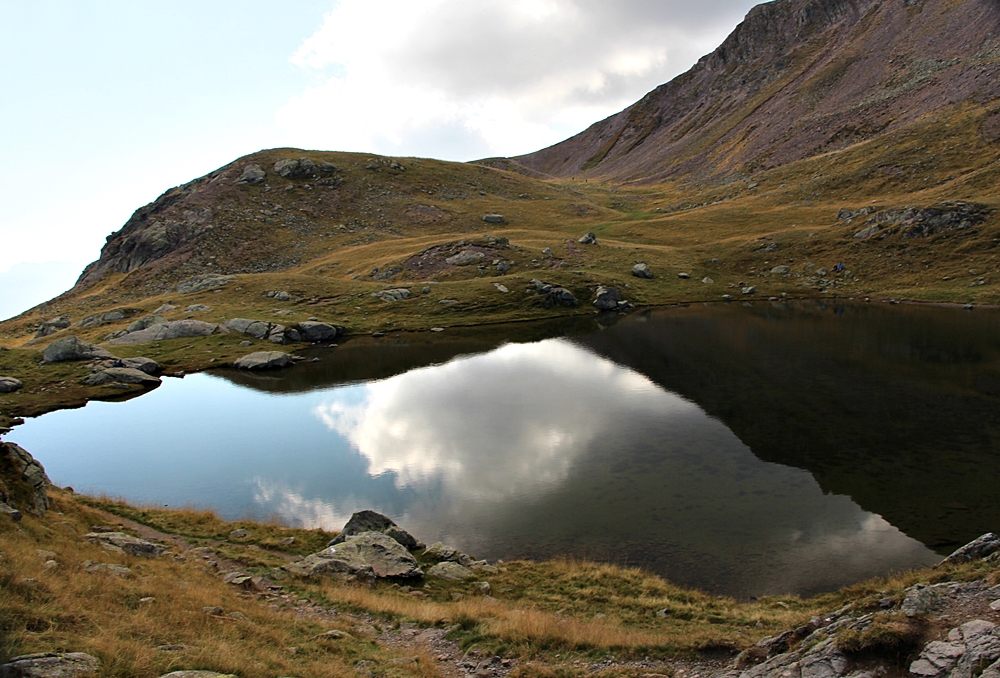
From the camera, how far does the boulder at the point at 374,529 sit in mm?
25625

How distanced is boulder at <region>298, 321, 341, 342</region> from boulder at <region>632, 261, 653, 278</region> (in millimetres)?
58693

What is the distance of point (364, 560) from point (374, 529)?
2.87m

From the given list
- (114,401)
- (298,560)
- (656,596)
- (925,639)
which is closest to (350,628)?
(298,560)

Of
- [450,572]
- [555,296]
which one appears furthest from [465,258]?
[450,572]

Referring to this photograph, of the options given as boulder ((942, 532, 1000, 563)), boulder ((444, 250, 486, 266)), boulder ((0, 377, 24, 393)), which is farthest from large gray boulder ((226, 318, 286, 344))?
boulder ((942, 532, 1000, 563))

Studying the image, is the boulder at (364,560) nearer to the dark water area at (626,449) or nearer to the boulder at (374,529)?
the boulder at (374,529)

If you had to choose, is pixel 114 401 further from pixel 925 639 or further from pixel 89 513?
pixel 925 639

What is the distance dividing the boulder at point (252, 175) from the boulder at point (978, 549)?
16592 cm

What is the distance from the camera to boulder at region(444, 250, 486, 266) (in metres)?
108

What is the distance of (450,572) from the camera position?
23109 mm

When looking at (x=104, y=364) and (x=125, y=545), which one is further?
(x=104, y=364)

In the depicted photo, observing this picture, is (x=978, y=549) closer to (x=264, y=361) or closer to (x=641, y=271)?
(x=264, y=361)

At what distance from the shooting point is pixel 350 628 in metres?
17.7

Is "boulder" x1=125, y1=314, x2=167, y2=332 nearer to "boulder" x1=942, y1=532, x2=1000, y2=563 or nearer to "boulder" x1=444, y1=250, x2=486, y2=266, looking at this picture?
"boulder" x1=444, y1=250, x2=486, y2=266
